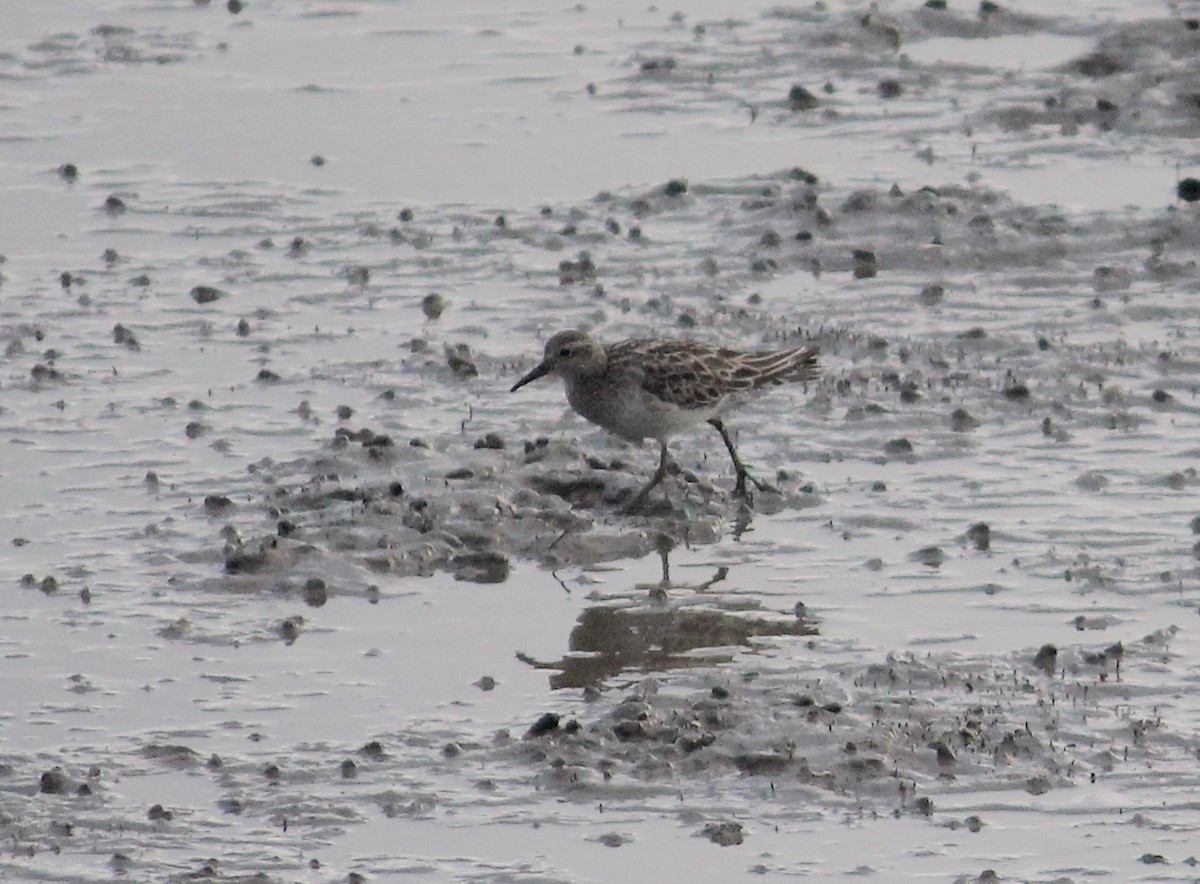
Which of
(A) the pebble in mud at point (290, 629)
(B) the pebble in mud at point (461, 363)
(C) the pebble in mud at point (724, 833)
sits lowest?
(C) the pebble in mud at point (724, 833)

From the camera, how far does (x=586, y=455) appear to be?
14586 millimetres

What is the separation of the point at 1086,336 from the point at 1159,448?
2.15 metres

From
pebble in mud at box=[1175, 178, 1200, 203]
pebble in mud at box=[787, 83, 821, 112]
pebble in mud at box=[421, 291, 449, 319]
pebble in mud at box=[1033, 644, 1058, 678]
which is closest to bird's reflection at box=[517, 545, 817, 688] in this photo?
pebble in mud at box=[1033, 644, 1058, 678]

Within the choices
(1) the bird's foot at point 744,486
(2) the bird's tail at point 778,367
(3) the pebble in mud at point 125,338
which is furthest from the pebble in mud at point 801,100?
(1) the bird's foot at point 744,486

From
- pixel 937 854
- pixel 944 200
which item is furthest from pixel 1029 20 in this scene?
pixel 937 854

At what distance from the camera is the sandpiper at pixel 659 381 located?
14.2 metres

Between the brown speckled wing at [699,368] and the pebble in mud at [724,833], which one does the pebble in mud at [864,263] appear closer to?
the brown speckled wing at [699,368]

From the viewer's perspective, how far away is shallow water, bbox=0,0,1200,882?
398 inches

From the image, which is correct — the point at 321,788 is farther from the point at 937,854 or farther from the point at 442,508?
the point at 442,508

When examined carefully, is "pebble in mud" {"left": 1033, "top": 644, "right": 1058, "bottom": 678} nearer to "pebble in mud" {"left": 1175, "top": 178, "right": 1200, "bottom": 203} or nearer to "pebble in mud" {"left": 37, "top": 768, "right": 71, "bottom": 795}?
"pebble in mud" {"left": 37, "top": 768, "right": 71, "bottom": 795}

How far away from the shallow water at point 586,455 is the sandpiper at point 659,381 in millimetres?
341

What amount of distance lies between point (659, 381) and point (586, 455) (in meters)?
0.71

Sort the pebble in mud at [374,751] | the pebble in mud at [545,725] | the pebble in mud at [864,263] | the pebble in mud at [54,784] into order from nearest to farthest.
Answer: the pebble in mud at [54,784] < the pebble in mud at [374,751] < the pebble in mud at [545,725] < the pebble in mud at [864,263]

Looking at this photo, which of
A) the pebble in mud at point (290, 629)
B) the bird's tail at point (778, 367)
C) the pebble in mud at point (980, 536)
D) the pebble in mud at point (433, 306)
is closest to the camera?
the pebble in mud at point (290, 629)
